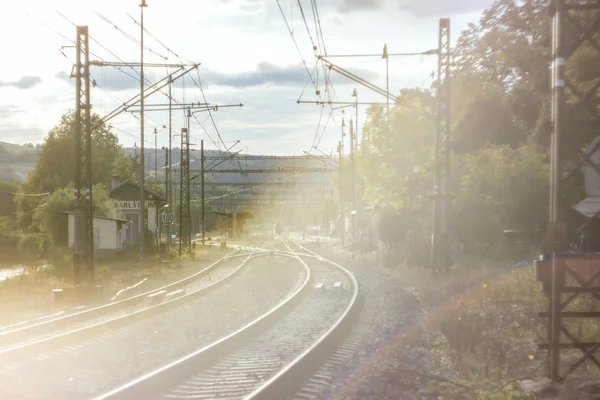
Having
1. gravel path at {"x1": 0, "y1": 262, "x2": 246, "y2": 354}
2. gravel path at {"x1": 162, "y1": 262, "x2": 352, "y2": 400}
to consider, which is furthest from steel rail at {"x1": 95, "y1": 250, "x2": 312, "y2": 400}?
gravel path at {"x1": 0, "y1": 262, "x2": 246, "y2": 354}

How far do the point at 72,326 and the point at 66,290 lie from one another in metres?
5.93

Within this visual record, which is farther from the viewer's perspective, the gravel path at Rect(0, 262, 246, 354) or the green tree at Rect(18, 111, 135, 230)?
the green tree at Rect(18, 111, 135, 230)

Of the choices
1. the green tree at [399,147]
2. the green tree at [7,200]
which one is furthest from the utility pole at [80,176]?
the green tree at [7,200]

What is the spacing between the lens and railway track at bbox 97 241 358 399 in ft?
30.4

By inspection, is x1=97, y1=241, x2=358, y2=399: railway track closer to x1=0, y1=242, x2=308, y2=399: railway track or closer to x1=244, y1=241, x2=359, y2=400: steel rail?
x1=244, y1=241, x2=359, y2=400: steel rail

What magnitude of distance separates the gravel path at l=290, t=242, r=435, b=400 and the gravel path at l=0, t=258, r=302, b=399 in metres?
3.24

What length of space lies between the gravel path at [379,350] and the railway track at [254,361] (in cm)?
58

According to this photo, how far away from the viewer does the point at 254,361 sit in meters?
11.6

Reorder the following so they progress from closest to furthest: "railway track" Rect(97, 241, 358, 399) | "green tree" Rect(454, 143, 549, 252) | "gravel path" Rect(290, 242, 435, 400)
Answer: "railway track" Rect(97, 241, 358, 399), "gravel path" Rect(290, 242, 435, 400), "green tree" Rect(454, 143, 549, 252)

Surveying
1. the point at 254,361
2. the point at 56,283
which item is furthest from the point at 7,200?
the point at 254,361

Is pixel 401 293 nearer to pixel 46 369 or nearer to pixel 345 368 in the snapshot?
pixel 345 368

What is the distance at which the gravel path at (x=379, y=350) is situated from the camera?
370 inches

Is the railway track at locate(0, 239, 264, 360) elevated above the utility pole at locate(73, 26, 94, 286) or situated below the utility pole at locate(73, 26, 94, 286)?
below

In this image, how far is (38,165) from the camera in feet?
255
